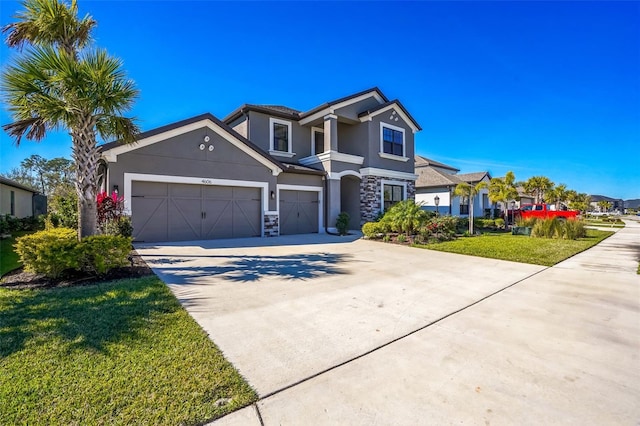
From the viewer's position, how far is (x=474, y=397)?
100 inches

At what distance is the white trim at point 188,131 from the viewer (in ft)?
34.4

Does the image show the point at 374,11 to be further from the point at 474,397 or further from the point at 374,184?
the point at 474,397

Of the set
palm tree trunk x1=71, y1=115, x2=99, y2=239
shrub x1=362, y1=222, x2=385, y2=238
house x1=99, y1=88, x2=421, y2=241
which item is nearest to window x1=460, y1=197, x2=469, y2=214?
house x1=99, y1=88, x2=421, y2=241

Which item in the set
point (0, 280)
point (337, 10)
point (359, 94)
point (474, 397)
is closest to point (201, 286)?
point (0, 280)

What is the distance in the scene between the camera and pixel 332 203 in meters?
16.5

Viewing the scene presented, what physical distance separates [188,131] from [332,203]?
7890 mm

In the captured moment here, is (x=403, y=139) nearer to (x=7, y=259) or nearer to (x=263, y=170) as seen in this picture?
(x=263, y=170)

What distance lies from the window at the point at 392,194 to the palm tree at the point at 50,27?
50.0 ft

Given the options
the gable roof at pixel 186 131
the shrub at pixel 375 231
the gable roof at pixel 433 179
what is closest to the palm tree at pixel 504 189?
the gable roof at pixel 433 179

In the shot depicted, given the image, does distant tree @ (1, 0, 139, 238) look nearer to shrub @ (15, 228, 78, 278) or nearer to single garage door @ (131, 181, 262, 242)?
shrub @ (15, 228, 78, 278)

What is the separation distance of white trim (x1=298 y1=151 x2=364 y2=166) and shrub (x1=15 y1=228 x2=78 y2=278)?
39.9ft

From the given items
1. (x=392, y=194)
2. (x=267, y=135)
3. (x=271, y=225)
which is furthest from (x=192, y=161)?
(x=392, y=194)

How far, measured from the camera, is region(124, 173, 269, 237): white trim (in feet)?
35.4

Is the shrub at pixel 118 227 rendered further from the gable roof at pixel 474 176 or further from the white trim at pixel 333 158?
the gable roof at pixel 474 176
